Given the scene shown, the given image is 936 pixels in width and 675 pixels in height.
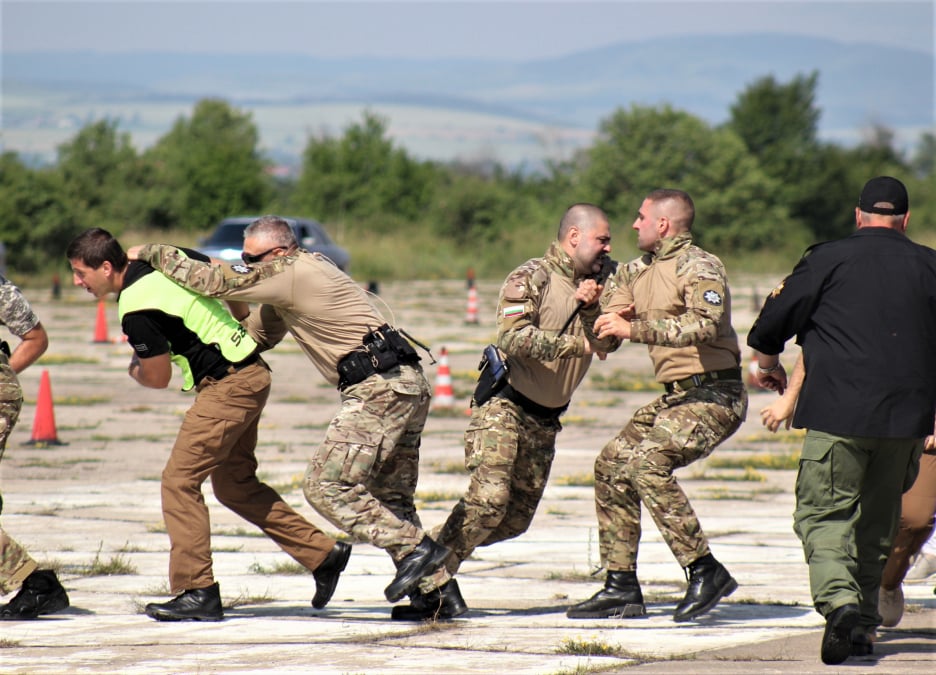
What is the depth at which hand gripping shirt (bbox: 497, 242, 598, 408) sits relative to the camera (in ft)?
20.8

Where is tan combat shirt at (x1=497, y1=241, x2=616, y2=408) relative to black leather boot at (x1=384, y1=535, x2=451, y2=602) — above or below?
above

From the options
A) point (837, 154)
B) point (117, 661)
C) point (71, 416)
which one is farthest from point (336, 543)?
point (837, 154)

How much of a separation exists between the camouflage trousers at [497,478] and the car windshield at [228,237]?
2275 cm

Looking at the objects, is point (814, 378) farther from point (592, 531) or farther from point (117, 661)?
point (592, 531)

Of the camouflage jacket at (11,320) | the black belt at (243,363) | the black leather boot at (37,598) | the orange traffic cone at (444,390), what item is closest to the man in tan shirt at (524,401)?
the black belt at (243,363)

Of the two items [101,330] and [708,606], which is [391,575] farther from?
[101,330]

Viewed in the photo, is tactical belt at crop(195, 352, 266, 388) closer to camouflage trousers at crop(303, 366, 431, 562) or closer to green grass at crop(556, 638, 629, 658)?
camouflage trousers at crop(303, 366, 431, 562)

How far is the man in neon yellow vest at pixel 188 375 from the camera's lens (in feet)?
20.9

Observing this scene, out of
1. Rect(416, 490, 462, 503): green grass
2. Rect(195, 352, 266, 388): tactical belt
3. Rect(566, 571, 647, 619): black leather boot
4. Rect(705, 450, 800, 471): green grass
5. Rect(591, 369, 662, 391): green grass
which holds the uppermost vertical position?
Rect(195, 352, 266, 388): tactical belt

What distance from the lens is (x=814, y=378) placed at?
563cm

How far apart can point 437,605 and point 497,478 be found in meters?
0.66

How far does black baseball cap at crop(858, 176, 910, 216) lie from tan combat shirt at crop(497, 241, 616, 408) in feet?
4.79

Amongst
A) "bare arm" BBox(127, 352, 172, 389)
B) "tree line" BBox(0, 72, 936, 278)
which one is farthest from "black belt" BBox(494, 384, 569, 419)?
"tree line" BBox(0, 72, 936, 278)

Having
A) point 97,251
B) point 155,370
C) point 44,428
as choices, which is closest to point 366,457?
point 155,370
